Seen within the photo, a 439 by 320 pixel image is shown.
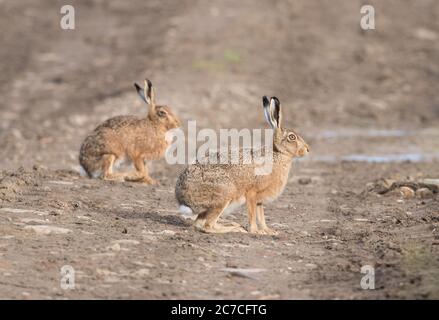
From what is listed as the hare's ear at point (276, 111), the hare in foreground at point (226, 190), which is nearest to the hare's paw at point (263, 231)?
the hare in foreground at point (226, 190)

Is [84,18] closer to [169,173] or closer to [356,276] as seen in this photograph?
[169,173]

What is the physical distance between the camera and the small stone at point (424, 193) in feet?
36.8

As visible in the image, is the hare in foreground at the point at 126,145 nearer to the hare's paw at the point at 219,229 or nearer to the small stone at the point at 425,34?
the hare's paw at the point at 219,229

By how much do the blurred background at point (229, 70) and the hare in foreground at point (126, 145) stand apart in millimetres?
2268

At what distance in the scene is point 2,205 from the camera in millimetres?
9562

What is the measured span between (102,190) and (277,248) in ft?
10.3

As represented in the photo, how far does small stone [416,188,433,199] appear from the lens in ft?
36.8

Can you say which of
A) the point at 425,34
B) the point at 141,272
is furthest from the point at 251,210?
the point at 425,34

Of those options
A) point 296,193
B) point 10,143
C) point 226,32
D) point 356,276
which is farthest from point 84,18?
point 356,276

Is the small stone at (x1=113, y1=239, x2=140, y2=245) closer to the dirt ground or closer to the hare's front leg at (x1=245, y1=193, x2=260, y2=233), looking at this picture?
the dirt ground

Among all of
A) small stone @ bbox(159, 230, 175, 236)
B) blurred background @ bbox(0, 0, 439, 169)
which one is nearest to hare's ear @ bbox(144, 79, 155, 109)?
blurred background @ bbox(0, 0, 439, 169)

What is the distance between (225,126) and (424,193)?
682cm

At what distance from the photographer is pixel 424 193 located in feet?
37.0

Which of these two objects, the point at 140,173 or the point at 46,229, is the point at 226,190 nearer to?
the point at 46,229
